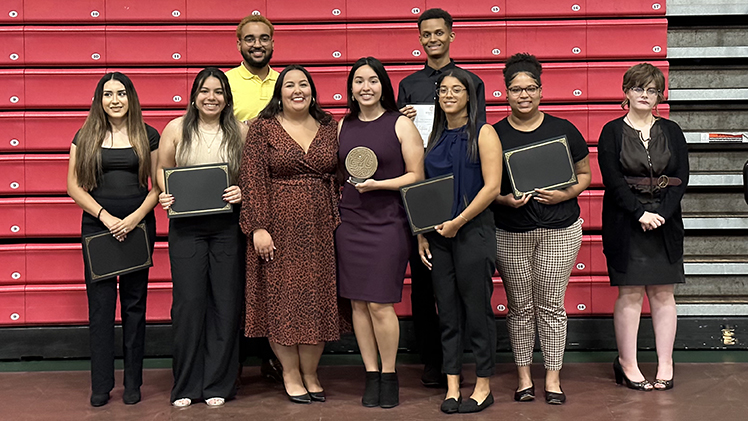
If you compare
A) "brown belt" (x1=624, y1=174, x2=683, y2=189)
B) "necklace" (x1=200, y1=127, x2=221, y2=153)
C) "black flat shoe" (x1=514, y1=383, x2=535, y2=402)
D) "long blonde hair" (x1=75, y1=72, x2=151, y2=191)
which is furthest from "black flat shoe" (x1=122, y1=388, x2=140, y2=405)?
"brown belt" (x1=624, y1=174, x2=683, y2=189)

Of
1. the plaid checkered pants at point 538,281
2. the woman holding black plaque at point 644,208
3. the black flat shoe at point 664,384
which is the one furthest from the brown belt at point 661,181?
the black flat shoe at point 664,384

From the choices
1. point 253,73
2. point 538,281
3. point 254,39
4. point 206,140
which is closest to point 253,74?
point 253,73

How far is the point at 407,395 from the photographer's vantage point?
362cm

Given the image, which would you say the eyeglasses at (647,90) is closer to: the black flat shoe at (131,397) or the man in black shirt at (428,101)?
the man in black shirt at (428,101)

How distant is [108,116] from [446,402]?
7.32 feet

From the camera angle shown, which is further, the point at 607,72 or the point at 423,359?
the point at 607,72

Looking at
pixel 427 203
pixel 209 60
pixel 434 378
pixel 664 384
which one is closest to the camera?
pixel 427 203

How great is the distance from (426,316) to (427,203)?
0.84 m

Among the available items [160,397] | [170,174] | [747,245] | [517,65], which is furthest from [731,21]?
[160,397]

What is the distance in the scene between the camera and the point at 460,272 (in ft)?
10.7

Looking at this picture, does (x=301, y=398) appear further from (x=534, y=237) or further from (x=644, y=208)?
(x=644, y=208)

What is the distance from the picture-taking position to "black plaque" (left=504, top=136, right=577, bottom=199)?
3.30 m

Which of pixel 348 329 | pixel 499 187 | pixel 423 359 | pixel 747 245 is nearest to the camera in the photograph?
pixel 499 187

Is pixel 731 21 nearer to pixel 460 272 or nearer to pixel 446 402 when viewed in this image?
pixel 460 272
